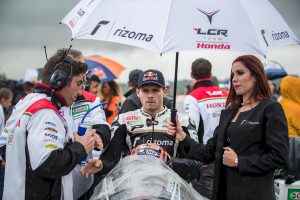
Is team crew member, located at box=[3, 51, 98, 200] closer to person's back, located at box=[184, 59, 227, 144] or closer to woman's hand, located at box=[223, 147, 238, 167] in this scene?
woman's hand, located at box=[223, 147, 238, 167]

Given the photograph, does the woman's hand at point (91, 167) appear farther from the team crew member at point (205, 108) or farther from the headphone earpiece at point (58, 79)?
the team crew member at point (205, 108)

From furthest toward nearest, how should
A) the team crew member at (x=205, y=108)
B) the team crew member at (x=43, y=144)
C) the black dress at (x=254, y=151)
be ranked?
the team crew member at (x=205, y=108), the black dress at (x=254, y=151), the team crew member at (x=43, y=144)

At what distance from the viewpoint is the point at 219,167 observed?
3238mm

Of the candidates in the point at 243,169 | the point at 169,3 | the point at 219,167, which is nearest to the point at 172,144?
the point at 219,167

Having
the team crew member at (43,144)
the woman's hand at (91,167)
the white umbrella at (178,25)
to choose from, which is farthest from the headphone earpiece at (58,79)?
the white umbrella at (178,25)

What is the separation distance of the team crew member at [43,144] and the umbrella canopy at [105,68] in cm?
643

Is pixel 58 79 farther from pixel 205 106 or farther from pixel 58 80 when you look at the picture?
pixel 205 106

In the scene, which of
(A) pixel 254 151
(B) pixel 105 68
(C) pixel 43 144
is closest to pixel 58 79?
(C) pixel 43 144

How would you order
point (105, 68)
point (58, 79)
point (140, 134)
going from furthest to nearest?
point (105, 68) < point (140, 134) < point (58, 79)

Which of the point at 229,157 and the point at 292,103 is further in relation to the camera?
the point at 292,103

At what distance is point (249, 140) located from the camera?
305 centimetres

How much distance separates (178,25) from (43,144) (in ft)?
5.02

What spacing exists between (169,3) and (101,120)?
1111mm

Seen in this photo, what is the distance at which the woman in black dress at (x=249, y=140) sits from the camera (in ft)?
9.74
